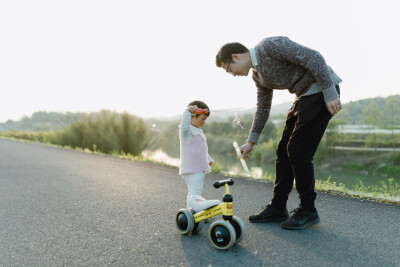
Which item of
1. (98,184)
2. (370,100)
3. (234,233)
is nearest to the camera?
(234,233)

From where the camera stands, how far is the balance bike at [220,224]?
255cm

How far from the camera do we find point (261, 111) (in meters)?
3.52

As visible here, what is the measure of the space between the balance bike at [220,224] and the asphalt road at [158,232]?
70mm

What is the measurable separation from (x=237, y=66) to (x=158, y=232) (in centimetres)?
162

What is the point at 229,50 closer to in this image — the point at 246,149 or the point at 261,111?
the point at 261,111

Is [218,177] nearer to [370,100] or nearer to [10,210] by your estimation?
[10,210]

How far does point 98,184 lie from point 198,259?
362 cm

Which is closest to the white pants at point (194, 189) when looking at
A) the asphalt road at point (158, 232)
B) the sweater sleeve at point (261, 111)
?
the asphalt road at point (158, 232)

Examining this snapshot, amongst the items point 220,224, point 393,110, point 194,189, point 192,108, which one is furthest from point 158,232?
point 393,110

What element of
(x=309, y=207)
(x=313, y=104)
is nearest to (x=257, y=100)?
(x=313, y=104)

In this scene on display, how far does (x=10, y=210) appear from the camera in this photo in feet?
12.9

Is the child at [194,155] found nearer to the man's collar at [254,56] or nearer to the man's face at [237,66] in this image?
the man's face at [237,66]

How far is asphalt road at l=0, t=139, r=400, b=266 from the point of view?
2.41 m

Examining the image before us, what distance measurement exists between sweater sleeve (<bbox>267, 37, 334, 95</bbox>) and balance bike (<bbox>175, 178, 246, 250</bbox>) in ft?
3.56
